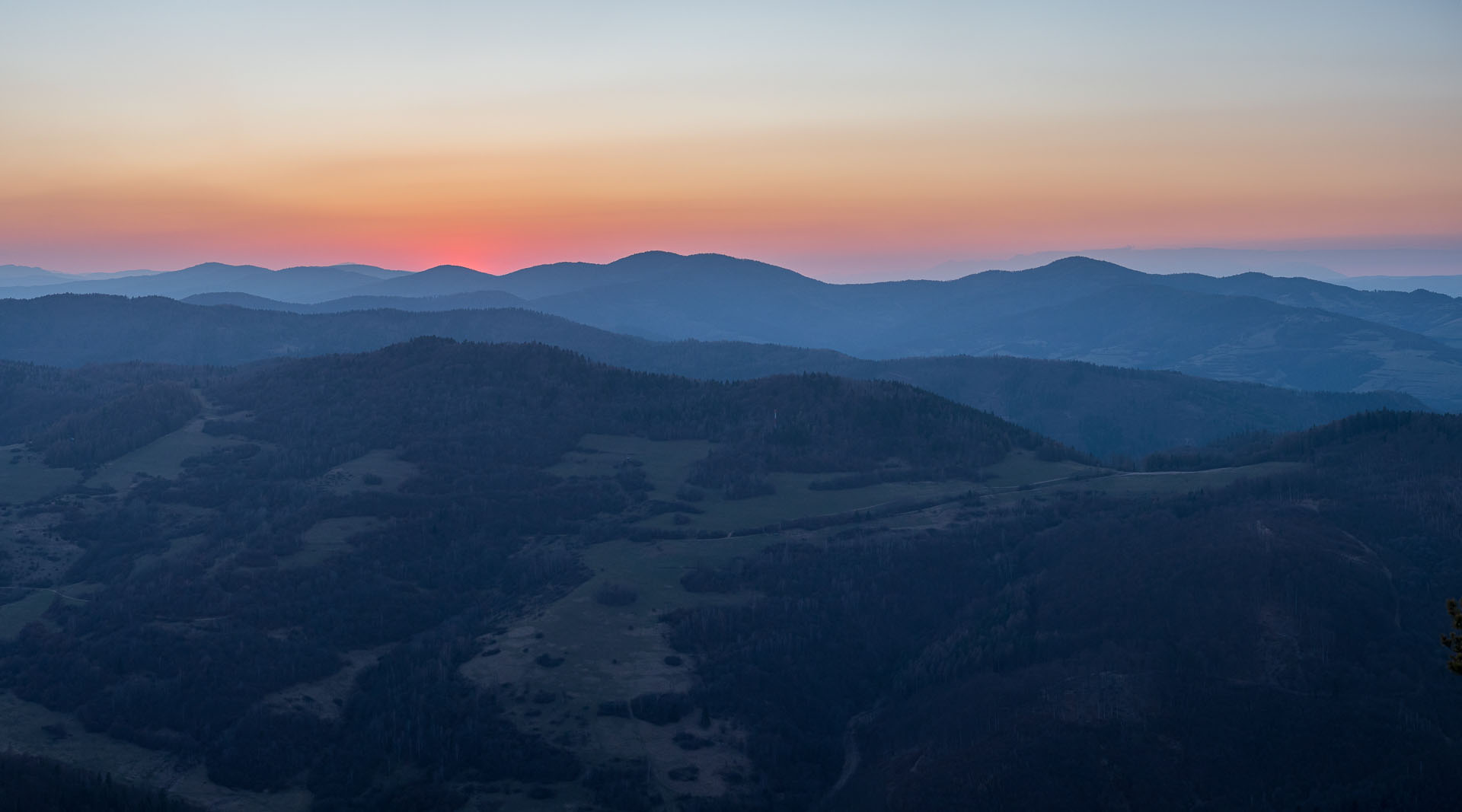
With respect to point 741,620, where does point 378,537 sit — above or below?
above

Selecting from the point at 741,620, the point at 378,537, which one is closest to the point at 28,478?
the point at 378,537

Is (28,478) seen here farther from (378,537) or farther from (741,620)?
(741,620)

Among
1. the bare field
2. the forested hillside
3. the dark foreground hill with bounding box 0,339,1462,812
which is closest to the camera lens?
the dark foreground hill with bounding box 0,339,1462,812

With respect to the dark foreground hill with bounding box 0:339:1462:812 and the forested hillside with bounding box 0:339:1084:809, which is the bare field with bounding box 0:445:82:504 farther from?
the forested hillside with bounding box 0:339:1084:809

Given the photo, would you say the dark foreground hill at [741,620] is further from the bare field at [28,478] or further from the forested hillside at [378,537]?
the bare field at [28,478]

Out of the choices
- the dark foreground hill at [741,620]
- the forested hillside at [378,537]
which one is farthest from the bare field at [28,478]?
the forested hillside at [378,537]

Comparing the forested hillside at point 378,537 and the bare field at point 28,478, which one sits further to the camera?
the bare field at point 28,478

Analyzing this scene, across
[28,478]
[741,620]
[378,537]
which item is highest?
[28,478]

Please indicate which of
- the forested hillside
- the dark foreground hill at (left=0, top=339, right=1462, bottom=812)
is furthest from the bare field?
the forested hillside

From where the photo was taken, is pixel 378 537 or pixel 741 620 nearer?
pixel 741 620
